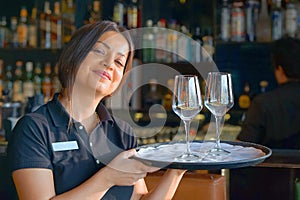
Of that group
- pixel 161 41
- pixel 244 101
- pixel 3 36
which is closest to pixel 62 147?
pixel 161 41

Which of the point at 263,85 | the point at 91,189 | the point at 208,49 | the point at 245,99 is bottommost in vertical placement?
the point at 91,189

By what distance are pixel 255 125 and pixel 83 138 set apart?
1.61 meters

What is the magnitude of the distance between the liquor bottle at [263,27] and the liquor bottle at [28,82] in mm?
1683

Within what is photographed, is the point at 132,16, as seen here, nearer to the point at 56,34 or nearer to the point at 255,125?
the point at 56,34

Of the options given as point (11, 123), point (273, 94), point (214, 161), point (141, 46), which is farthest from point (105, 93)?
point (141, 46)

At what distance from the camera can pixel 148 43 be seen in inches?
147

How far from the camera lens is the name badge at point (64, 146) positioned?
147 centimetres

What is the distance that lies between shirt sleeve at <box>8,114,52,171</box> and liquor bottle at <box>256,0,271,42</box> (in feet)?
7.86

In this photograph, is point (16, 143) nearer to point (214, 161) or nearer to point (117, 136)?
point (117, 136)

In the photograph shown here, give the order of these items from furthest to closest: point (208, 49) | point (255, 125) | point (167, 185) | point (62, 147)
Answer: point (208, 49) < point (255, 125) < point (167, 185) < point (62, 147)

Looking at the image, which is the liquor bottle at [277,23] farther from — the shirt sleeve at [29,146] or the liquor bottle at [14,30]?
the shirt sleeve at [29,146]

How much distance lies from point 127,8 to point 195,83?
2.33 m

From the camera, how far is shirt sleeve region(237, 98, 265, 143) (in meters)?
2.96

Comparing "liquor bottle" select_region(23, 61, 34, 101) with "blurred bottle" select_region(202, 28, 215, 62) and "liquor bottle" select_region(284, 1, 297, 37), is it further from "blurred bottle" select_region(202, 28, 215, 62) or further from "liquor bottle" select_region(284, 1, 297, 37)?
"liquor bottle" select_region(284, 1, 297, 37)
